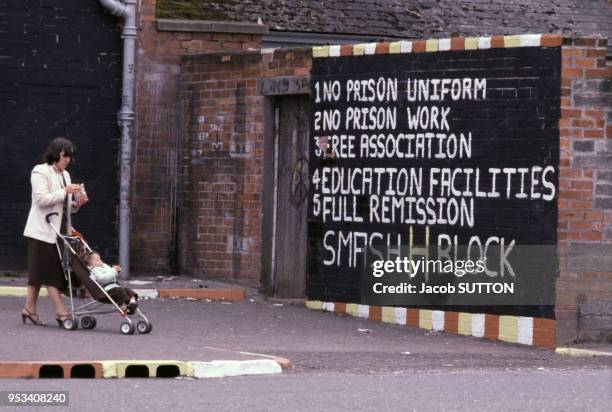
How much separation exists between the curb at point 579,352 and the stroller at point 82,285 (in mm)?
4097

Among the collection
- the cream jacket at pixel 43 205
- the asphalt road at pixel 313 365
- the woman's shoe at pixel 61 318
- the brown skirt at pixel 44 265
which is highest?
the cream jacket at pixel 43 205

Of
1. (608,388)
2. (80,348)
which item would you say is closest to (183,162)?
(80,348)

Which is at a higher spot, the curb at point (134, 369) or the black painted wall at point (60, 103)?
the black painted wall at point (60, 103)

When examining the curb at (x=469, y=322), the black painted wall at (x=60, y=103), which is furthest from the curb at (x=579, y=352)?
the black painted wall at (x=60, y=103)

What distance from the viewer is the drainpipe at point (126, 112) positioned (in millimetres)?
19062

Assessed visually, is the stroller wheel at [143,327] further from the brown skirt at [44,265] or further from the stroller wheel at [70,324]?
the brown skirt at [44,265]

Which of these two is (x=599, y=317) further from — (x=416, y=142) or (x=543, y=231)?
(x=416, y=142)

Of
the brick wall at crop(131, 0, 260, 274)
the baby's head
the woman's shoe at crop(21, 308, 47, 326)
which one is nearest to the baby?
the baby's head

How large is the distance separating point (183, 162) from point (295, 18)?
3222 millimetres

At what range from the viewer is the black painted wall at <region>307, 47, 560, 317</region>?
1461cm

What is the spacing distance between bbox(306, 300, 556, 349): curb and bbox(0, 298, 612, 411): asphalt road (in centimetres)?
17

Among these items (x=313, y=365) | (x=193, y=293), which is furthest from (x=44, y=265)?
(x=193, y=293)

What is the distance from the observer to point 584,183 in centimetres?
1445

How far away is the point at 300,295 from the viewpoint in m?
17.9
